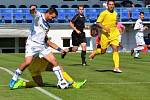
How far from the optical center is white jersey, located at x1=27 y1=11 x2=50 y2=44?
11.4m

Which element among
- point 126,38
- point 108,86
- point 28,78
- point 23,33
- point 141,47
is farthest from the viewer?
point 126,38

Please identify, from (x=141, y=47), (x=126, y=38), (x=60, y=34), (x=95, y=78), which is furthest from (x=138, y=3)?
(x=95, y=78)

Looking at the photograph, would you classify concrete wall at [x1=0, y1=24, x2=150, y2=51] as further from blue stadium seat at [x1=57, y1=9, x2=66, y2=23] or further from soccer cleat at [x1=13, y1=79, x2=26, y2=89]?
soccer cleat at [x1=13, y1=79, x2=26, y2=89]

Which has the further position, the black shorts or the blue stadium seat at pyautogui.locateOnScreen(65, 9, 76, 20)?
the blue stadium seat at pyautogui.locateOnScreen(65, 9, 76, 20)

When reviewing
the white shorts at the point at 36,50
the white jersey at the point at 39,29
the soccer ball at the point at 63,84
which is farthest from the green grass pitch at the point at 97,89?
the white jersey at the point at 39,29

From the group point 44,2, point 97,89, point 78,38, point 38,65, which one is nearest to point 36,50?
point 38,65

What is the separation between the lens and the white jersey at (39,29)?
11414mm

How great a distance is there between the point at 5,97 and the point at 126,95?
237cm

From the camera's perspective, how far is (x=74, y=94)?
10.7m

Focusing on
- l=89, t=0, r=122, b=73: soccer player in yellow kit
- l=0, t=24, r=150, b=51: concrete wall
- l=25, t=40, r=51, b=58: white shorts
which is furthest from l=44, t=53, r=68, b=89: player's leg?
l=0, t=24, r=150, b=51: concrete wall

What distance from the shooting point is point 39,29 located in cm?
1146

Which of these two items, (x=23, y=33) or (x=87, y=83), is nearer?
(x=87, y=83)

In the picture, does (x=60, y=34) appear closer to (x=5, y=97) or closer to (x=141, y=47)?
(x=141, y=47)

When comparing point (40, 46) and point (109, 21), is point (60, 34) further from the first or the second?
point (40, 46)
